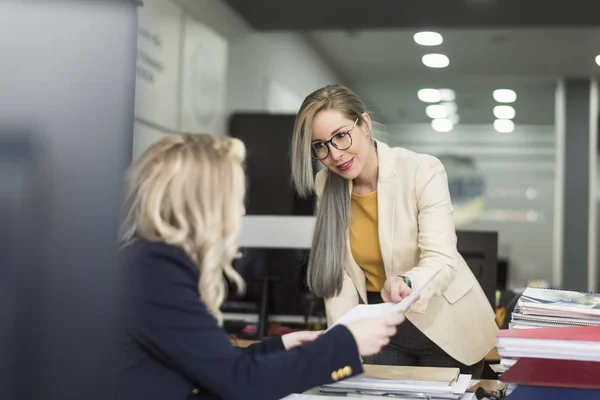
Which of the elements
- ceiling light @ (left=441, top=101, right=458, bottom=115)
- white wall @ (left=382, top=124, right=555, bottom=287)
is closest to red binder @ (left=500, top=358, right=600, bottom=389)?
white wall @ (left=382, top=124, right=555, bottom=287)

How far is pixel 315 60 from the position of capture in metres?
6.82

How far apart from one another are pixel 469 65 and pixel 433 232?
5483 millimetres

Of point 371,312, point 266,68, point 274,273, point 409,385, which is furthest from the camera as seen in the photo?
point 266,68

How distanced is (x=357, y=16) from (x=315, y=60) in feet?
4.05

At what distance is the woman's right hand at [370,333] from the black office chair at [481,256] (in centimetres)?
149

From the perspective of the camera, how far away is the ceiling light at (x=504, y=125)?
7.67 m

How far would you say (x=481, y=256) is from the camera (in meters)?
2.66

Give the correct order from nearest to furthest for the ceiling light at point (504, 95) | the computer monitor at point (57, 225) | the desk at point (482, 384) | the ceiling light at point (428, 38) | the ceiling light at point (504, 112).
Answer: the computer monitor at point (57, 225) < the desk at point (482, 384) < the ceiling light at point (428, 38) < the ceiling light at point (504, 95) < the ceiling light at point (504, 112)

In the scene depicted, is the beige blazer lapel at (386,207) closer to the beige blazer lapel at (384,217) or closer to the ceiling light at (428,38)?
the beige blazer lapel at (384,217)

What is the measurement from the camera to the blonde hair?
1.04 metres

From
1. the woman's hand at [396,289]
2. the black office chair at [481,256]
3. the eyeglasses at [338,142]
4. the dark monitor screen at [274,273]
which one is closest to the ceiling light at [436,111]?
the dark monitor screen at [274,273]

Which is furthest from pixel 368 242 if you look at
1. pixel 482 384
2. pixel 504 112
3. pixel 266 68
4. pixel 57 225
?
pixel 504 112

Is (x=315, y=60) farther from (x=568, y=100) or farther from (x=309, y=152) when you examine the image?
(x=309, y=152)

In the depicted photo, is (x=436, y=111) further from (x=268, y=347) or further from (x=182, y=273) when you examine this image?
(x=182, y=273)
